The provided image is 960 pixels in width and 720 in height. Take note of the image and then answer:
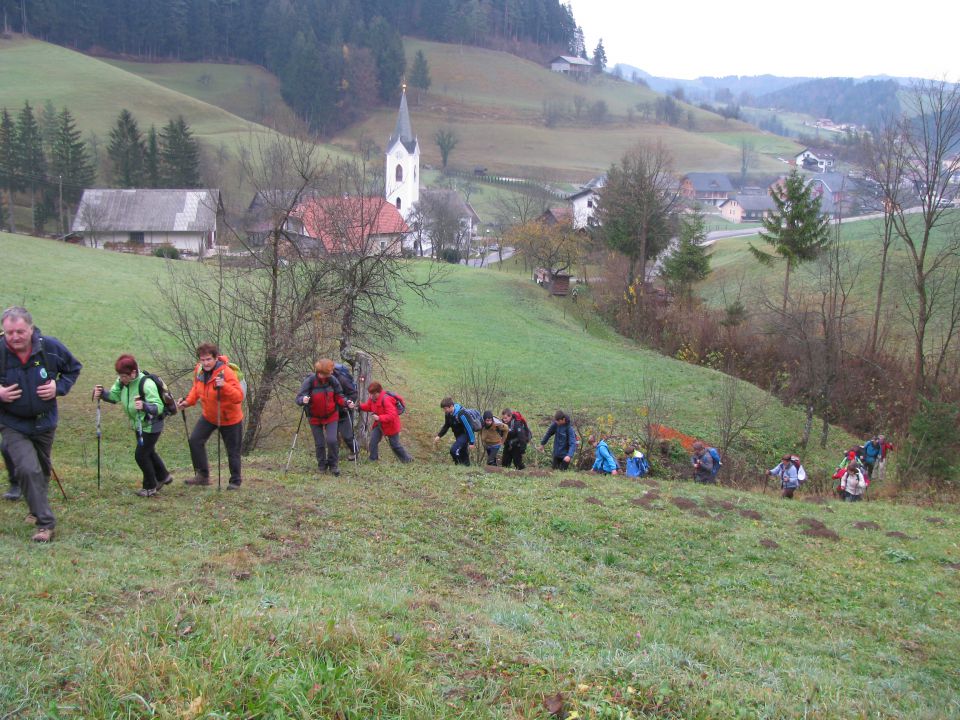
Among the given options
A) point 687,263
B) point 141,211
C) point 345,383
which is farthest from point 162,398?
point 141,211

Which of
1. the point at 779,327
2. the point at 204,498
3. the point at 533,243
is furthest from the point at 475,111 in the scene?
the point at 204,498

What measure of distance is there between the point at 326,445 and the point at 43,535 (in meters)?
5.41

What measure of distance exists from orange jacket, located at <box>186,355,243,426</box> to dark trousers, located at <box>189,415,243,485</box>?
164 millimetres


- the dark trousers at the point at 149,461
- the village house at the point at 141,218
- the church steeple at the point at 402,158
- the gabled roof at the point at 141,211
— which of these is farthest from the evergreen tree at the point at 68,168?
the dark trousers at the point at 149,461

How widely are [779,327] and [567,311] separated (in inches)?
729

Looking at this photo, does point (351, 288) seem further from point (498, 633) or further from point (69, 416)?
point (498, 633)

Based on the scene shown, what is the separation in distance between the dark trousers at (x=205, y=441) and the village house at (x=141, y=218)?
5258 centimetres

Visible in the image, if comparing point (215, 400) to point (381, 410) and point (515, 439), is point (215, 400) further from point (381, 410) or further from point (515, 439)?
point (515, 439)

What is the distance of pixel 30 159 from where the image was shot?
211 ft

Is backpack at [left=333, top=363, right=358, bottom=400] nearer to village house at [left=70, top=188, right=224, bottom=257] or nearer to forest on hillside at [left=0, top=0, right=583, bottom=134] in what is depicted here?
village house at [left=70, top=188, right=224, bottom=257]

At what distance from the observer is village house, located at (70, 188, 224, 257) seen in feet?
191

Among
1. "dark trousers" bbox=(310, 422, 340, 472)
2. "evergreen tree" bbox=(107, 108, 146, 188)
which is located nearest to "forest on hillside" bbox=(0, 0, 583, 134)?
"evergreen tree" bbox=(107, 108, 146, 188)

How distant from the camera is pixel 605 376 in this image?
31.0 m

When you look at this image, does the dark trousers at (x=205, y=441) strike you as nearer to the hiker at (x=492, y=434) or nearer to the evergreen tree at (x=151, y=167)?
the hiker at (x=492, y=434)
